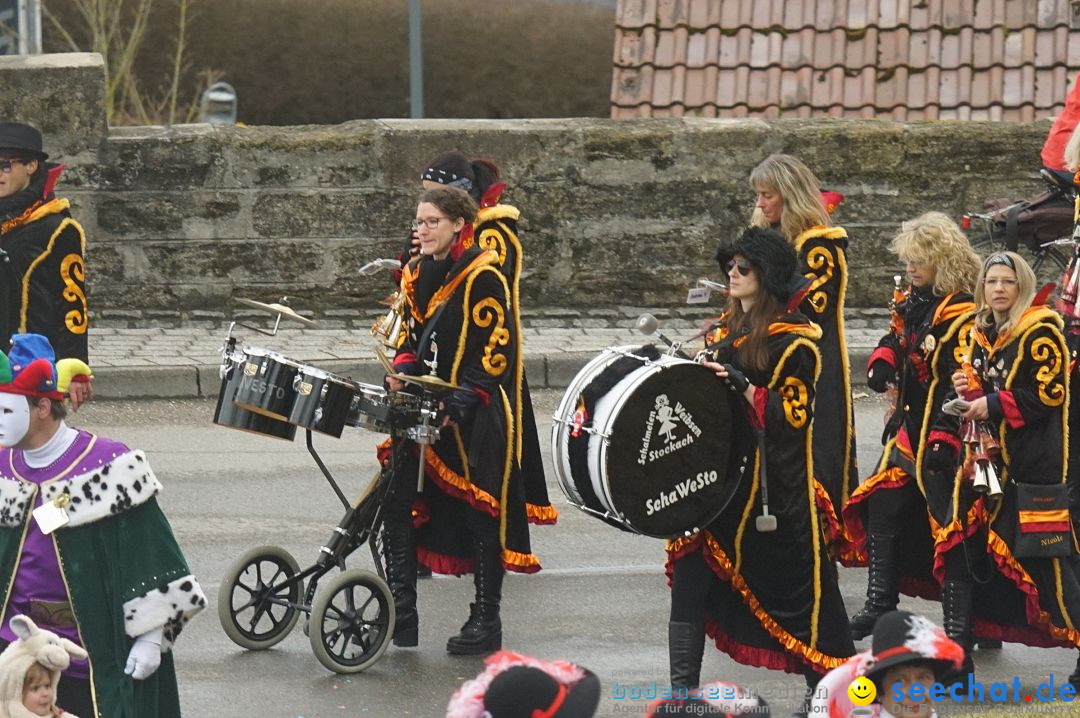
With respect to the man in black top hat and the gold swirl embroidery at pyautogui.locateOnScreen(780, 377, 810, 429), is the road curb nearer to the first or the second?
the man in black top hat

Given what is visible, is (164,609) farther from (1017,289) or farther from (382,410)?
(1017,289)

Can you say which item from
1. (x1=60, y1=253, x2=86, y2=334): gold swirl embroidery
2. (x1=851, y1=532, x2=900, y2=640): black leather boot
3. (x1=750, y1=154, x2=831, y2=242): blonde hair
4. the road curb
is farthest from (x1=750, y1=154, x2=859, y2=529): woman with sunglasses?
the road curb

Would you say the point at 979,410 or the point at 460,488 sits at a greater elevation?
the point at 979,410

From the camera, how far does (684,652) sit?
23.6ft

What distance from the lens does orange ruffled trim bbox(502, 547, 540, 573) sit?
27.2 ft

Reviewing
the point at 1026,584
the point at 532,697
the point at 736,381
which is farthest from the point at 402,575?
the point at 532,697

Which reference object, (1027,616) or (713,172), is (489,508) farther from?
(713,172)

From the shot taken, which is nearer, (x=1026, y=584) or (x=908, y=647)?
(x=908, y=647)

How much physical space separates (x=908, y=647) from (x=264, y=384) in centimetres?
316

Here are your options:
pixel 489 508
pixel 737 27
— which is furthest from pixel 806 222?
pixel 737 27

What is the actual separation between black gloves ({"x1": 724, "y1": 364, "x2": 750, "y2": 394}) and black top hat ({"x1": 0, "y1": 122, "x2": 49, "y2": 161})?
13.2ft

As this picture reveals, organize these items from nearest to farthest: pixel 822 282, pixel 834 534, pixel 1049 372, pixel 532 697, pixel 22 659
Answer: pixel 532 697 → pixel 22 659 → pixel 1049 372 → pixel 834 534 → pixel 822 282

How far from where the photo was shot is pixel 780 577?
23.7 ft

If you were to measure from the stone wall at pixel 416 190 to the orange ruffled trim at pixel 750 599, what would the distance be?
7.65m
